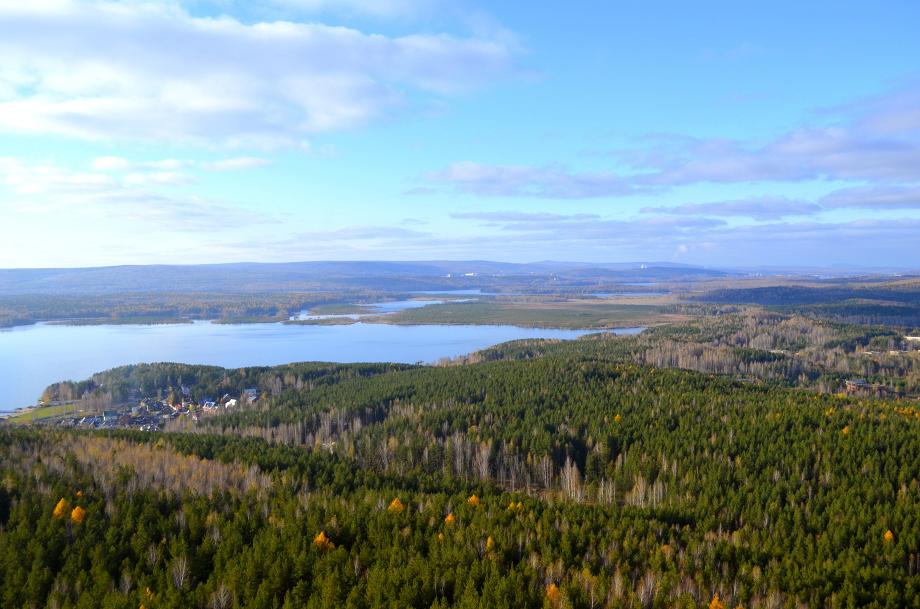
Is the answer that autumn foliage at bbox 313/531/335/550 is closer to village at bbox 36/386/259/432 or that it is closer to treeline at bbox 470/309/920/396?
village at bbox 36/386/259/432

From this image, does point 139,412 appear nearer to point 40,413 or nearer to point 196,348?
point 40,413

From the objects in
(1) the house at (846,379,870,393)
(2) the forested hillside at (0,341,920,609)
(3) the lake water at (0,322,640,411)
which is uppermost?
Answer: (2) the forested hillside at (0,341,920,609)

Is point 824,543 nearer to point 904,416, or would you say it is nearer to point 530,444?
point 530,444

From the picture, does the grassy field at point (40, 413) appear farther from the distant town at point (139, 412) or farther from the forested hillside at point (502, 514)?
the forested hillside at point (502, 514)

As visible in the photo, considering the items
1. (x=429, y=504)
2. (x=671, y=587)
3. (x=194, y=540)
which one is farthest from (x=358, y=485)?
(x=671, y=587)

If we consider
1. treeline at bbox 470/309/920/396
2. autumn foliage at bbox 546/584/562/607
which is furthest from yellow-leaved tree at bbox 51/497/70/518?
treeline at bbox 470/309/920/396

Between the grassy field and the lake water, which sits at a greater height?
the lake water

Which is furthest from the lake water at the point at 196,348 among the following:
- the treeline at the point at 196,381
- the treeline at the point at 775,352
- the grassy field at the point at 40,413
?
the treeline at the point at 775,352
